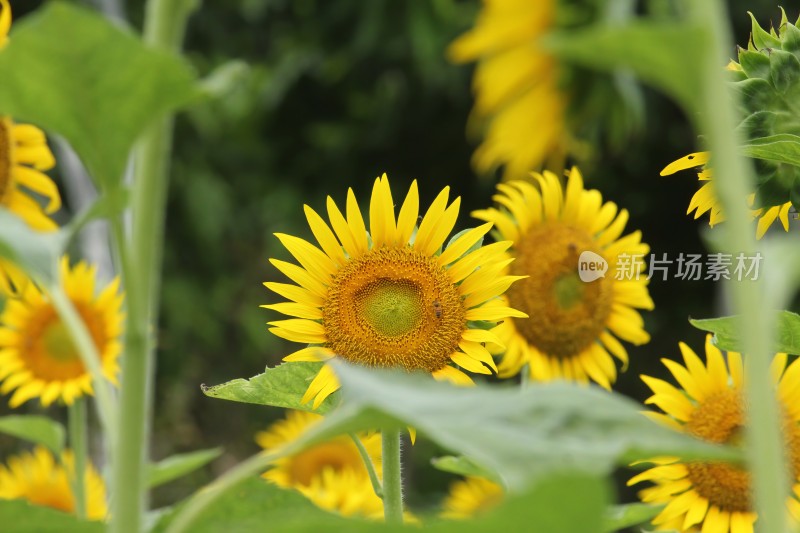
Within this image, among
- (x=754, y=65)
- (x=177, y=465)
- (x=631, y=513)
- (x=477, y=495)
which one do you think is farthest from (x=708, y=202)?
(x=477, y=495)

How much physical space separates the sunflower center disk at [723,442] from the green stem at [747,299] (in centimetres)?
35

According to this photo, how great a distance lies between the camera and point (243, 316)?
4105 millimetres

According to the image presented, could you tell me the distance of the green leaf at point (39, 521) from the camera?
38cm

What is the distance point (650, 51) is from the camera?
24 centimetres

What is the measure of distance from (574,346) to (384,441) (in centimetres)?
34

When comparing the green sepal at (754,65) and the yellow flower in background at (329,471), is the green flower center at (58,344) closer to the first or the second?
the yellow flower in background at (329,471)

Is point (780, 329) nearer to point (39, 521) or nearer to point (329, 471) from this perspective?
point (39, 521)

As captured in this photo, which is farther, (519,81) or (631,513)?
(519,81)

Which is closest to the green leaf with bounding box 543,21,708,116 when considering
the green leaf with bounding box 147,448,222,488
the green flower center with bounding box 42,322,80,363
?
the green leaf with bounding box 147,448,222,488

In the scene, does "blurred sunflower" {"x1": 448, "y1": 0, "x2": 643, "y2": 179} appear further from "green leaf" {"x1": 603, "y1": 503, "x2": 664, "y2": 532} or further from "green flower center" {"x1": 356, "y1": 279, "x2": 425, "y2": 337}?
"green leaf" {"x1": 603, "y1": 503, "x2": 664, "y2": 532}

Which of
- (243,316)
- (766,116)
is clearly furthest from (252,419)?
(766,116)

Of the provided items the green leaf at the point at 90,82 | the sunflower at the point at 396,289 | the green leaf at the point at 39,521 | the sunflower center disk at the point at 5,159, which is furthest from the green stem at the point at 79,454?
the green leaf at the point at 90,82

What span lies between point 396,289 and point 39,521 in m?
0.25

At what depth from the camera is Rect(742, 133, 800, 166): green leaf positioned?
0.45 meters
